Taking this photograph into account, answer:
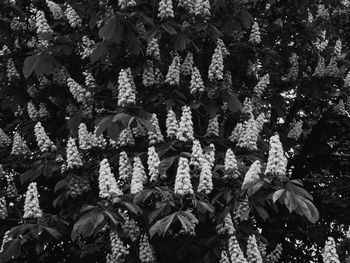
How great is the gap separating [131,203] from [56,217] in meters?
1.01

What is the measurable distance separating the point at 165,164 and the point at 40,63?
4.86 ft

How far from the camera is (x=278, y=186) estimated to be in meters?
4.43

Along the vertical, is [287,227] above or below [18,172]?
below

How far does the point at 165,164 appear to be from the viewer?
4.88m

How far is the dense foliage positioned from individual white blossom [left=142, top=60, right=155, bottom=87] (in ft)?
0.04

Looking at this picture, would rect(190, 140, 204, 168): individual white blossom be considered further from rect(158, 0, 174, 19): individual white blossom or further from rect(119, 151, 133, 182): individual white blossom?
rect(158, 0, 174, 19): individual white blossom

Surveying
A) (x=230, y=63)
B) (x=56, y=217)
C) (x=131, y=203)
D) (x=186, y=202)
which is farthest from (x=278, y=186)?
(x=230, y=63)

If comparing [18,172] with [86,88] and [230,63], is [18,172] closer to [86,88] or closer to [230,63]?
[86,88]

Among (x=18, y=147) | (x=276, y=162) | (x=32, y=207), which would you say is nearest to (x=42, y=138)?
(x=18, y=147)

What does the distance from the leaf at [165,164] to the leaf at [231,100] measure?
842 mm

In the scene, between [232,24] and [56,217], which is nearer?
[56,217]

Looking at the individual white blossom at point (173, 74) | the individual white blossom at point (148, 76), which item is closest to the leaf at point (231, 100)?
the individual white blossom at point (173, 74)

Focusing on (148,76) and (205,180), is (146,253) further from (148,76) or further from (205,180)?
(148,76)

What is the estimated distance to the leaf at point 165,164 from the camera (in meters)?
4.85
